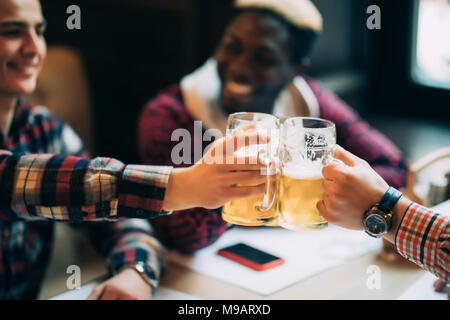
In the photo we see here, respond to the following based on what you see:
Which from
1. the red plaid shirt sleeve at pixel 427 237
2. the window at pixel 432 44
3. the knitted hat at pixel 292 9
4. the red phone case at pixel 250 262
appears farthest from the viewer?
the window at pixel 432 44

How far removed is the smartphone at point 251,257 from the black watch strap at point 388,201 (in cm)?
41

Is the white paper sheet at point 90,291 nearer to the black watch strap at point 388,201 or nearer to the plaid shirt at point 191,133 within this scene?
the plaid shirt at point 191,133

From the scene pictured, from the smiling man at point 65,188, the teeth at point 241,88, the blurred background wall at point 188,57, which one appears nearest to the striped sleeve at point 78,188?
the smiling man at point 65,188

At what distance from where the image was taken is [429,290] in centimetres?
107

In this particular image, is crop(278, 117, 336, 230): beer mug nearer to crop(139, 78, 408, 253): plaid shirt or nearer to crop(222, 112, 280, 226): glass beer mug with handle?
crop(222, 112, 280, 226): glass beer mug with handle

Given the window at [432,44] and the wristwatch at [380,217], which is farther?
the window at [432,44]

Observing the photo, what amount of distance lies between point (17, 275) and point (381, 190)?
0.91m

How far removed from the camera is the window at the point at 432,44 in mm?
2183

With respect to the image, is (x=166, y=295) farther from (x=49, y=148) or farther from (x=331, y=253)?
(x=49, y=148)

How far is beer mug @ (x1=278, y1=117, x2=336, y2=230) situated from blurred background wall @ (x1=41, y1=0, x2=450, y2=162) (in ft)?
4.36

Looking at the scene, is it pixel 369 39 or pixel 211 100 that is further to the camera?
pixel 369 39

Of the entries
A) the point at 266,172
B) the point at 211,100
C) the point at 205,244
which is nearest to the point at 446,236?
the point at 266,172

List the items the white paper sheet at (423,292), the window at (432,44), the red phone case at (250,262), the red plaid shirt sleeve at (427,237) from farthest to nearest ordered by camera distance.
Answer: the window at (432,44) < the red phone case at (250,262) < the white paper sheet at (423,292) < the red plaid shirt sleeve at (427,237)

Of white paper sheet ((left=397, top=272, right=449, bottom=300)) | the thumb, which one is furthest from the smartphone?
the thumb
